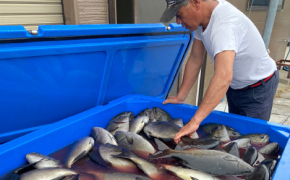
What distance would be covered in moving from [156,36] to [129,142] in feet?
3.42

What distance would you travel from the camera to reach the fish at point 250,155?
148 centimetres

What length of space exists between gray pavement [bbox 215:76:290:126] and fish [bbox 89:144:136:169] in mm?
3228

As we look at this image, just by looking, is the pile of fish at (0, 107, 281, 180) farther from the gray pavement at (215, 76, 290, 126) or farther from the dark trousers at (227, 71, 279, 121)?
the gray pavement at (215, 76, 290, 126)

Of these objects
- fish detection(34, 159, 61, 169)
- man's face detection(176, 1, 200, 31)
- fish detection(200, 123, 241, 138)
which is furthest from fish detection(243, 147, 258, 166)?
fish detection(34, 159, 61, 169)

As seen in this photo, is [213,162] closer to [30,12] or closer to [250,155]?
[250,155]

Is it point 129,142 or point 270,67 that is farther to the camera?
point 270,67

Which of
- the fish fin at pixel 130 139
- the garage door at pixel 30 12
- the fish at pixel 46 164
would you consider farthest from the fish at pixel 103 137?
the garage door at pixel 30 12

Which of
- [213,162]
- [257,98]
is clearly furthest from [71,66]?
[257,98]

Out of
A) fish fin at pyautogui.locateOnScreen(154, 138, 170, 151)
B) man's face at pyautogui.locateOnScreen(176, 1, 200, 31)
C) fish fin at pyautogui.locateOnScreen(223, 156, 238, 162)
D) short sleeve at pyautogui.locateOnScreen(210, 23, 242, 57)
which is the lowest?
fish fin at pyautogui.locateOnScreen(154, 138, 170, 151)

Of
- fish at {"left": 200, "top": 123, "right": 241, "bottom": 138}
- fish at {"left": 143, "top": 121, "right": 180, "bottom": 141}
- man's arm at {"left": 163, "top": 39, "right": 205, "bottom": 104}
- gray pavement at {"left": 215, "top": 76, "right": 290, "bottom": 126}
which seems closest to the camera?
fish at {"left": 143, "top": 121, "right": 180, "bottom": 141}

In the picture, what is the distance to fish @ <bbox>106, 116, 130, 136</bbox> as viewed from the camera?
1.83 meters

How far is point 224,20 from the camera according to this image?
155 centimetres

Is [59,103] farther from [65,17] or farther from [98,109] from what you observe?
[65,17]

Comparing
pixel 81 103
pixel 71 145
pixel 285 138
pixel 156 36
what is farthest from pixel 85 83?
pixel 285 138
